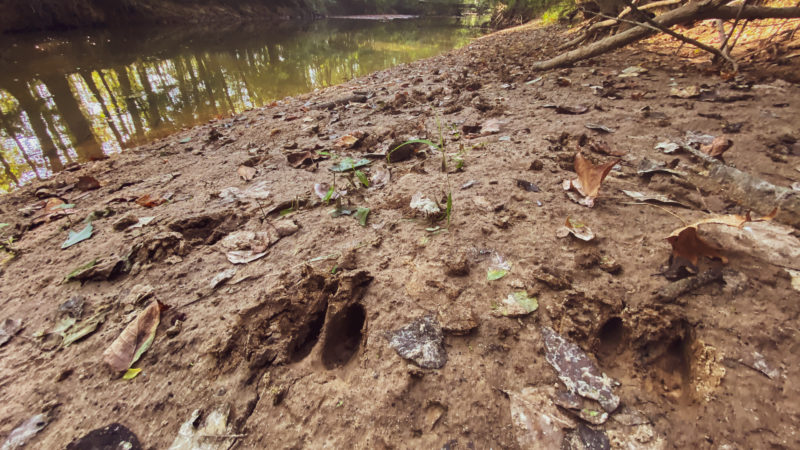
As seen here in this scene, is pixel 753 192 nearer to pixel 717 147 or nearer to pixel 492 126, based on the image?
pixel 717 147

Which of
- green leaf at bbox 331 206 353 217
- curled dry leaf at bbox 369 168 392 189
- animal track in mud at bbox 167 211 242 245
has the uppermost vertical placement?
curled dry leaf at bbox 369 168 392 189

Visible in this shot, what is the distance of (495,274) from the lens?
3.97ft

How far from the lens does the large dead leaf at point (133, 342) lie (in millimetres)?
1126

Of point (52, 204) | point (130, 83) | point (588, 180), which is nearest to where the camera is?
point (588, 180)

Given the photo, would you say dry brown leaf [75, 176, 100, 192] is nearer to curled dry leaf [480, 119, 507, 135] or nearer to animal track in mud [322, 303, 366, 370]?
animal track in mud [322, 303, 366, 370]

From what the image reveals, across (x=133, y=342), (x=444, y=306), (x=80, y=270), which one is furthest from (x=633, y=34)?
(x=80, y=270)

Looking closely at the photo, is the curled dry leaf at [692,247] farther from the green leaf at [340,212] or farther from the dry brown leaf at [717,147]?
the green leaf at [340,212]

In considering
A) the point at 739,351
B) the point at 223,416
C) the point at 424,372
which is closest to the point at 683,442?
the point at 739,351

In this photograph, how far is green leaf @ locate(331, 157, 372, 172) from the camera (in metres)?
2.33

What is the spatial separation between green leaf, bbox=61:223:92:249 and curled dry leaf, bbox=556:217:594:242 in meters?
2.83

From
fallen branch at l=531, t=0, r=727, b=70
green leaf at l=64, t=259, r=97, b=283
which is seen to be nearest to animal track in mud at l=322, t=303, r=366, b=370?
green leaf at l=64, t=259, r=97, b=283

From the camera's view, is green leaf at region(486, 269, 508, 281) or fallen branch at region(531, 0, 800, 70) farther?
fallen branch at region(531, 0, 800, 70)

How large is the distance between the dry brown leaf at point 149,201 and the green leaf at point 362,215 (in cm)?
175

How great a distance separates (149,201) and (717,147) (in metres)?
3.76
